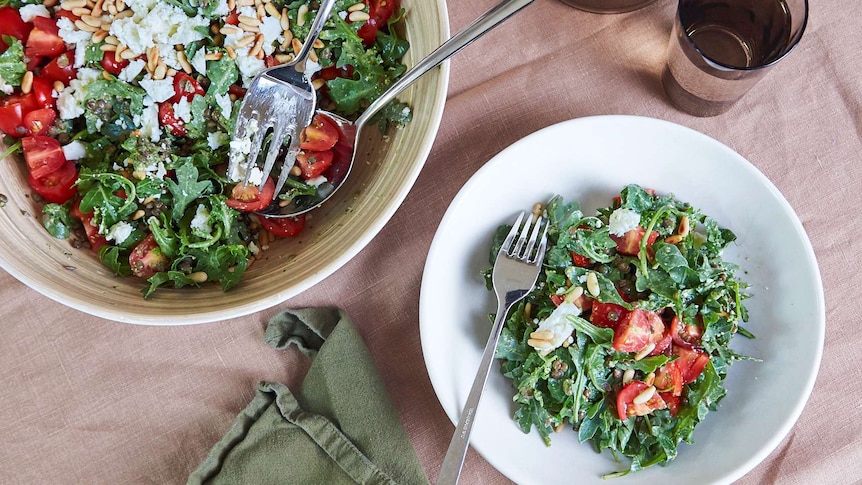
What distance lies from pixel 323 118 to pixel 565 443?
0.87 meters

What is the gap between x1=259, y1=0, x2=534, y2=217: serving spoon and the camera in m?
1.26

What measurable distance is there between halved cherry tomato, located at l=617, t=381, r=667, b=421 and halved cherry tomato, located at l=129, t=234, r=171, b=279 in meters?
0.97

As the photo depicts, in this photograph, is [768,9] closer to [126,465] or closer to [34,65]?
[34,65]

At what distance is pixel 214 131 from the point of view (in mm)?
1414

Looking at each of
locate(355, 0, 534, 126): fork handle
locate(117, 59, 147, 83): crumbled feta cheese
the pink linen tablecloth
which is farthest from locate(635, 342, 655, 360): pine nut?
locate(117, 59, 147, 83): crumbled feta cheese

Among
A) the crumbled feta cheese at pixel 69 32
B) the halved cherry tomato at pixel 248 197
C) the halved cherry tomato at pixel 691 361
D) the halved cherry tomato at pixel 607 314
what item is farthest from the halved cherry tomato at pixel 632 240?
the crumbled feta cheese at pixel 69 32

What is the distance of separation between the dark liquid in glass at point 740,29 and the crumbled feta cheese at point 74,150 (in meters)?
1.30

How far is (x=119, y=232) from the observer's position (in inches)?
53.4

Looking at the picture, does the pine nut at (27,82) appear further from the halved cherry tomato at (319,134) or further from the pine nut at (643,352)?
the pine nut at (643,352)

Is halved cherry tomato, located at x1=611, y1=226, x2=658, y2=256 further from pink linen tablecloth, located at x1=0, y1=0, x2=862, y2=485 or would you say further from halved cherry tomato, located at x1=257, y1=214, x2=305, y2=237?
halved cherry tomato, located at x1=257, y1=214, x2=305, y2=237

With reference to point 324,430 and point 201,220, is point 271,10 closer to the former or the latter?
point 201,220

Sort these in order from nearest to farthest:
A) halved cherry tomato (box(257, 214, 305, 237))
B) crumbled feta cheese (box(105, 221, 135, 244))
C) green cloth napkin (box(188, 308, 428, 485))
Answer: crumbled feta cheese (box(105, 221, 135, 244))
halved cherry tomato (box(257, 214, 305, 237))
green cloth napkin (box(188, 308, 428, 485))

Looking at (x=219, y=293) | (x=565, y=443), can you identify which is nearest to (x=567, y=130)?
(x=565, y=443)

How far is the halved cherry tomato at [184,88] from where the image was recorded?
1.37m
